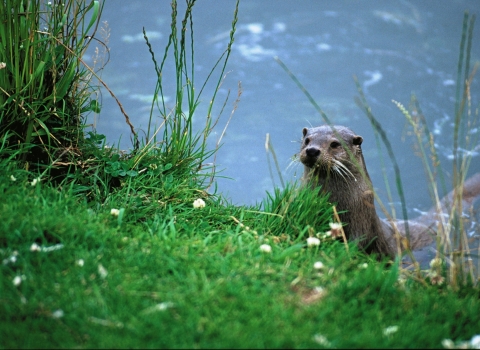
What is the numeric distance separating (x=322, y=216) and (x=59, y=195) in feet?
4.73

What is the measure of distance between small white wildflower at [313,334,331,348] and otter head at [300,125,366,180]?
1.72 metres

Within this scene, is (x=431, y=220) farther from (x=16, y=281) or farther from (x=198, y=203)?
(x=16, y=281)

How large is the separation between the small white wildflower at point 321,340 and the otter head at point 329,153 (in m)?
1.72

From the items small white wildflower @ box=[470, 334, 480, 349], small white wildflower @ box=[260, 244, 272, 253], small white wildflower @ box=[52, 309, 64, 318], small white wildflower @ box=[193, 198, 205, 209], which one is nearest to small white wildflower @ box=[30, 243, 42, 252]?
small white wildflower @ box=[52, 309, 64, 318]

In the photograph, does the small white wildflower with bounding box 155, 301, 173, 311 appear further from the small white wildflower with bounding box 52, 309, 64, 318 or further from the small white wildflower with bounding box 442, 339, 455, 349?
the small white wildflower with bounding box 442, 339, 455, 349

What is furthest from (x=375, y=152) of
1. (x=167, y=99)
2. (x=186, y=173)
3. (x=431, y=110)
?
(x=186, y=173)

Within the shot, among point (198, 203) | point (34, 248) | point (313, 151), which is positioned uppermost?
point (313, 151)

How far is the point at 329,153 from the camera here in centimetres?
381

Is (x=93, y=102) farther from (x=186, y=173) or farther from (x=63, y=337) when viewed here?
(x=63, y=337)

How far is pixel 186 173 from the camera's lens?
3828 mm

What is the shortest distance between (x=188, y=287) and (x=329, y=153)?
1821 mm

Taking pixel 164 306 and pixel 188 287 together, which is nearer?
pixel 164 306

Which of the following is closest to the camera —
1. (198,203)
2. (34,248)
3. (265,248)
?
(34,248)

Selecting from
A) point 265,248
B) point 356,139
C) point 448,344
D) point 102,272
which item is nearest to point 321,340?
point 448,344
